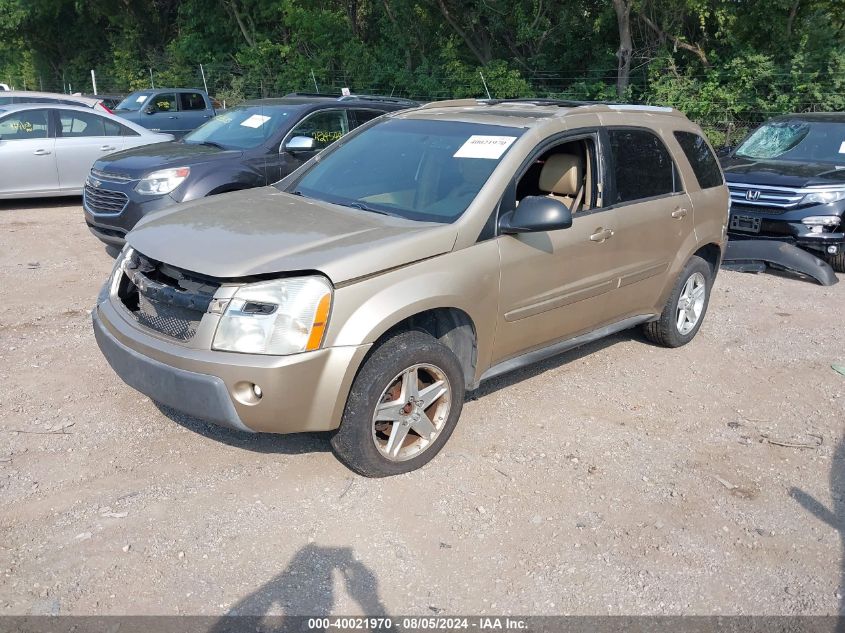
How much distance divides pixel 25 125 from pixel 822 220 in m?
10.1

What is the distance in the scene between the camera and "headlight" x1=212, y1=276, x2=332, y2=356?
3.58 metres

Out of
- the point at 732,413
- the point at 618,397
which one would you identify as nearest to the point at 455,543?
the point at 618,397

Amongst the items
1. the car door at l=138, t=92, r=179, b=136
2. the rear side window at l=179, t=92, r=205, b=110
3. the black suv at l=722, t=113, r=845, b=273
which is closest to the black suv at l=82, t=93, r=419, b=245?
the black suv at l=722, t=113, r=845, b=273

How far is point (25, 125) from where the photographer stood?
11.0 metres

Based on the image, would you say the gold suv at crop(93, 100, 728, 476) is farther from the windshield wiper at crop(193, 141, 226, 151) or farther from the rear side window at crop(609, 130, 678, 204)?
the windshield wiper at crop(193, 141, 226, 151)

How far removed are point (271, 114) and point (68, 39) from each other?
3605 cm

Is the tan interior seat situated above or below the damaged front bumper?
above

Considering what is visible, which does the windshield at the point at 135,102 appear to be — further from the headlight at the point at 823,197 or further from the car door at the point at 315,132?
the headlight at the point at 823,197

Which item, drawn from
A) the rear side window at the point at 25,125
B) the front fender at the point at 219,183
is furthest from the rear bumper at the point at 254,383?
the rear side window at the point at 25,125

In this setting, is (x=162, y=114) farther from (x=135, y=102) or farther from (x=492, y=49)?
(x=492, y=49)

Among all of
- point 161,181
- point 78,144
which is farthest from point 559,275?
point 78,144

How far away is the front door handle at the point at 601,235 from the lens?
4930mm

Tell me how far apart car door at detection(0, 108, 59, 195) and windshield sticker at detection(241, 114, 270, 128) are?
3775mm

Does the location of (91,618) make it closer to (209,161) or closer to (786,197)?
(209,161)
